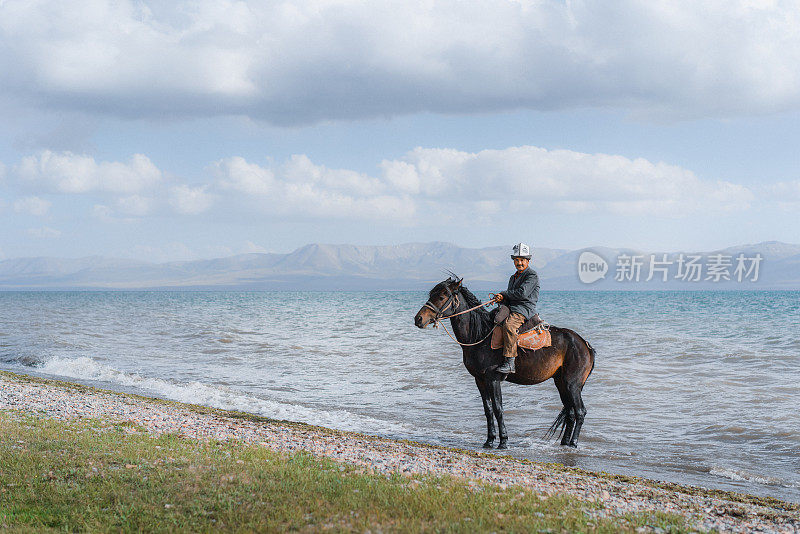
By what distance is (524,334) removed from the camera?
48.3ft

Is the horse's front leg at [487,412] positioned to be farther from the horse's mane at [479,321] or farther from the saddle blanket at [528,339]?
the horse's mane at [479,321]

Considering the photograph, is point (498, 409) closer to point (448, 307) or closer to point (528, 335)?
point (528, 335)

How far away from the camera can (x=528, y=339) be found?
14750 millimetres

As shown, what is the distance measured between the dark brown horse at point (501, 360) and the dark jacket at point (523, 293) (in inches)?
28.1

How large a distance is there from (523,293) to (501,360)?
5.91 ft

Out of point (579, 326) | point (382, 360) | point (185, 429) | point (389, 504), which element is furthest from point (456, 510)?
point (579, 326)

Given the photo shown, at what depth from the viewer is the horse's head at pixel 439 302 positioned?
1393 centimetres

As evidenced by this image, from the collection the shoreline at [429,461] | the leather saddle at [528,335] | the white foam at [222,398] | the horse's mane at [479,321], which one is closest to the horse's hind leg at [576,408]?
the leather saddle at [528,335]

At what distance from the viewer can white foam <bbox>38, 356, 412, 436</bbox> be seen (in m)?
17.9

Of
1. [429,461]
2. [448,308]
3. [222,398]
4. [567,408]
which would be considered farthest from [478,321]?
[222,398]

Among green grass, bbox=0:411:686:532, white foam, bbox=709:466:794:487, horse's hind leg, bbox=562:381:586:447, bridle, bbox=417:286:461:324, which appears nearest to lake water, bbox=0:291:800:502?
white foam, bbox=709:466:794:487

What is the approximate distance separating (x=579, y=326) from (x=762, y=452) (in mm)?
42674

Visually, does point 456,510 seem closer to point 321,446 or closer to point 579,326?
point 321,446

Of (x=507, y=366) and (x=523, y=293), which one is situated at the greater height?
(x=523, y=293)
